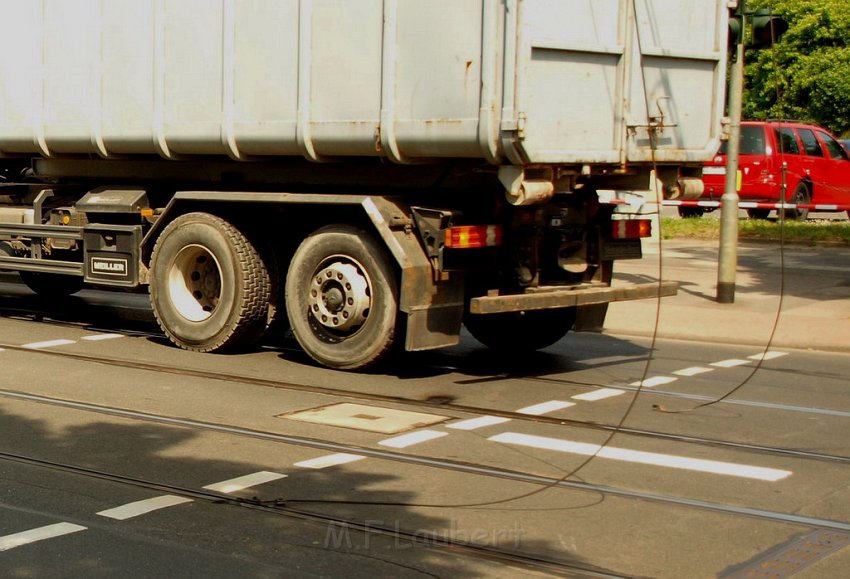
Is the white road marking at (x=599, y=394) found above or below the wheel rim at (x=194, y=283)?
below

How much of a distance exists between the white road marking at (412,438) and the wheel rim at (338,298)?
2.09 metres

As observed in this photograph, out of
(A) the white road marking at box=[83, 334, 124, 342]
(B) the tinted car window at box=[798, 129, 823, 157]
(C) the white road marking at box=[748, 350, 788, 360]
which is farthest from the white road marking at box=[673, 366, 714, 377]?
(B) the tinted car window at box=[798, 129, 823, 157]

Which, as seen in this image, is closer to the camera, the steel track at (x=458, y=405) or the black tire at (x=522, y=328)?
the steel track at (x=458, y=405)

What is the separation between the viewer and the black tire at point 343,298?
9.82m

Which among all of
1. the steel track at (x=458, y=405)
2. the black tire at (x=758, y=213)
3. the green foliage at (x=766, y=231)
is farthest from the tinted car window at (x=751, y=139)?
the steel track at (x=458, y=405)

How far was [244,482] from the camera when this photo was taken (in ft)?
22.3

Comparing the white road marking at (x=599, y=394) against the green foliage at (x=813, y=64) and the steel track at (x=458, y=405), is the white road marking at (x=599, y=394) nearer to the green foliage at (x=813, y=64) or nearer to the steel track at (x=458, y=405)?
the steel track at (x=458, y=405)

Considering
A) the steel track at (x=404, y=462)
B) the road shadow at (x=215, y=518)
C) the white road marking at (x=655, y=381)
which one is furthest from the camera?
the white road marking at (x=655, y=381)

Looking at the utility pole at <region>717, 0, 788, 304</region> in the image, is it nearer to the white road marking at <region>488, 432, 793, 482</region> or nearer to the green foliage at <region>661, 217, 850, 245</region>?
the white road marking at <region>488, 432, 793, 482</region>

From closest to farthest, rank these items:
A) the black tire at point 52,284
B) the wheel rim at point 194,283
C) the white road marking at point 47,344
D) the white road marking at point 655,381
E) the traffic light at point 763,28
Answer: the white road marking at point 655,381 → the wheel rim at point 194,283 → the white road marking at point 47,344 → the traffic light at point 763,28 → the black tire at point 52,284

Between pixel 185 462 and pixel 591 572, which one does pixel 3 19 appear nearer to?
pixel 185 462

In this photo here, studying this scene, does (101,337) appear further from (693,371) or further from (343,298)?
(693,371)

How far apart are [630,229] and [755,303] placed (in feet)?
16.1

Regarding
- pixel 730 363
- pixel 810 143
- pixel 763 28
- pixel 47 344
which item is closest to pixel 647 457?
pixel 730 363
